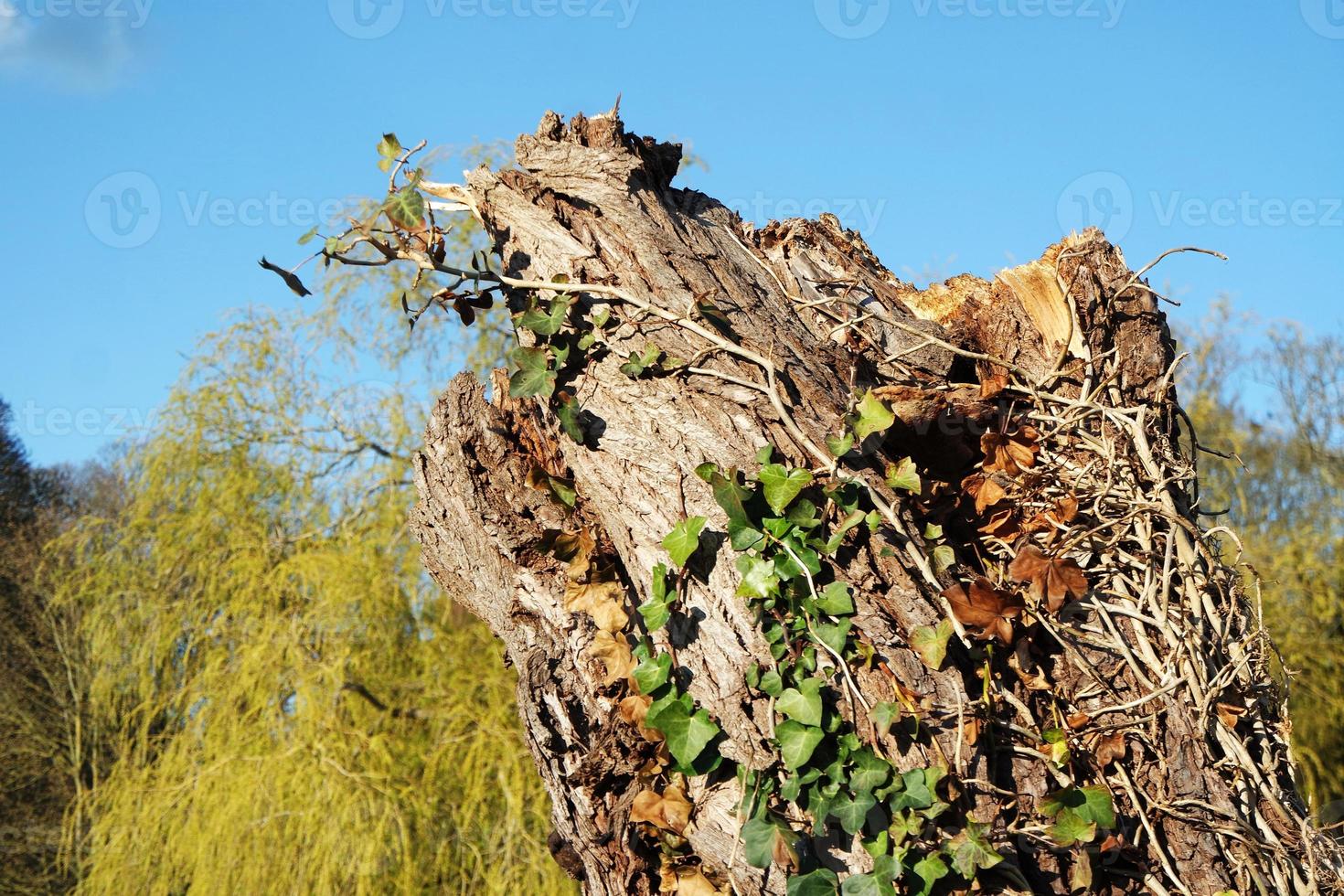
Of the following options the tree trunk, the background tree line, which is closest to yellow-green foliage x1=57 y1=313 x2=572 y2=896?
Answer: the background tree line

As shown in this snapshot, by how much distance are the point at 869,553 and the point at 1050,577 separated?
1.06 ft

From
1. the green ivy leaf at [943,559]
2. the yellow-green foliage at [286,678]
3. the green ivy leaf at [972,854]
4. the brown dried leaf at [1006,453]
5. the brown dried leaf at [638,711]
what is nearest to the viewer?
the green ivy leaf at [972,854]

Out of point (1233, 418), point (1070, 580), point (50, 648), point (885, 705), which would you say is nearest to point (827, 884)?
point (885, 705)

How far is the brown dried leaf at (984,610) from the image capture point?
161 centimetres

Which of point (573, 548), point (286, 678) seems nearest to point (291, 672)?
point (286, 678)

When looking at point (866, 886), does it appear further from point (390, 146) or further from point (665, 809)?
point (390, 146)

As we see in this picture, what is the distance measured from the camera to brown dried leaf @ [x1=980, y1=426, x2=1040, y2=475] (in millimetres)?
1893

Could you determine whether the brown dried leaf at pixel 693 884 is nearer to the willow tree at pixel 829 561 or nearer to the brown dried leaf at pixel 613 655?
the willow tree at pixel 829 561

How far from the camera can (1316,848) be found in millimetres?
1671

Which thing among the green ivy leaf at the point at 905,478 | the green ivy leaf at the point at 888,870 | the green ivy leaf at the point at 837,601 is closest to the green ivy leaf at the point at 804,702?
the green ivy leaf at the point at 837,601

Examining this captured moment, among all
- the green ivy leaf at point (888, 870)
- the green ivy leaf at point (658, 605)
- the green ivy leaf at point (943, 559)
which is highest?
the green ivy leaf at point (943, 559)

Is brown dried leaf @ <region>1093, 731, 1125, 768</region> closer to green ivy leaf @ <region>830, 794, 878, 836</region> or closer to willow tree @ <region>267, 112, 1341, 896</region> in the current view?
willow tree @ <region>267, 112, 1341, 896</region>

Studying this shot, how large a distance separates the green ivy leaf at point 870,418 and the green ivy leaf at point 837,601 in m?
0.27

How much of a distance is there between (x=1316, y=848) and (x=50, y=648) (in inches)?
524
